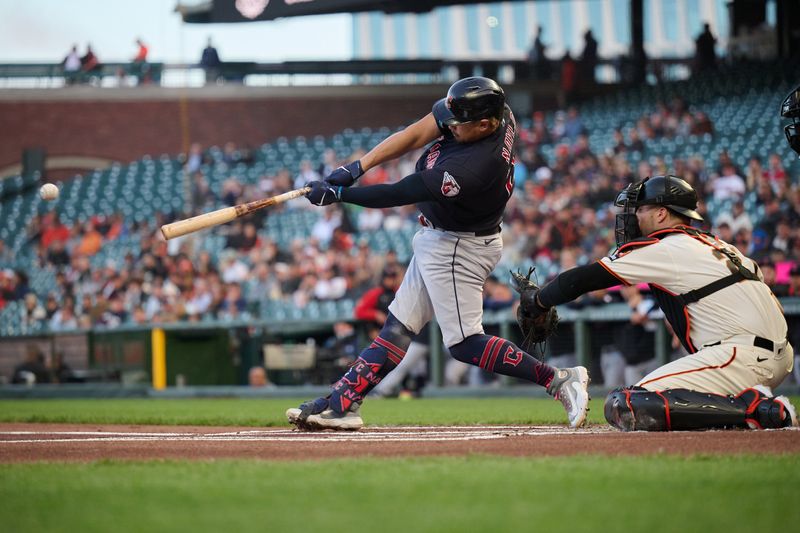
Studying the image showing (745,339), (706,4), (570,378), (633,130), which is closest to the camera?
(745,339)

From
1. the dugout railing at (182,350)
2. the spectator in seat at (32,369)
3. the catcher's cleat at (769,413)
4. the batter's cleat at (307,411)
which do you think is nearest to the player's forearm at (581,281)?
the catcher's cleat at (769,413)

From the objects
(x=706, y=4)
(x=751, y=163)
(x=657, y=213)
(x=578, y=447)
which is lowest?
(x=578, y=447)

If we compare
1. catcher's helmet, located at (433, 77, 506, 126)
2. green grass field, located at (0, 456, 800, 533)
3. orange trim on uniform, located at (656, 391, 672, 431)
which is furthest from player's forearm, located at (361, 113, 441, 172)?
green grass field, located at (0, 456, 800, 533)

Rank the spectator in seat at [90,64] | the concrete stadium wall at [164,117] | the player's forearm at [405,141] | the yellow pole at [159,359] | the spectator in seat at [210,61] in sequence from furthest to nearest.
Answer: the concrete stadium wall at [164,117], the spectator in seat at [90,64], the spectator in seat at [210,61], the yellow pole at [159,359], the player's forearm at [405,141]

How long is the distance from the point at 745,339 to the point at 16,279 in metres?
15.2

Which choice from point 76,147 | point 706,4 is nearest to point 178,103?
point 76,147

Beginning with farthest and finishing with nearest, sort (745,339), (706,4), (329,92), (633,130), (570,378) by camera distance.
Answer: (706,4), (329,92), (633,130), (570,378), (745,339)

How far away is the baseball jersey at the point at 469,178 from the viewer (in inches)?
215

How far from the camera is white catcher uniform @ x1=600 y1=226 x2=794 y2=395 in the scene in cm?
528

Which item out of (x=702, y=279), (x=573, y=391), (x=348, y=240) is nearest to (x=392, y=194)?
(x=573, y=391)

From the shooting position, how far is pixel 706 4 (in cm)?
4497

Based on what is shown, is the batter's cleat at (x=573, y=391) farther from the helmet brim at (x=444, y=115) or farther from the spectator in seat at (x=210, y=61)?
the spectator in seat at (x=210, y=61)

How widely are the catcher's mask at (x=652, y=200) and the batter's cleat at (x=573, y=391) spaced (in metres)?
0.71

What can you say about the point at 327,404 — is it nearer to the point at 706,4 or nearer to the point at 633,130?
the point at 633,130
